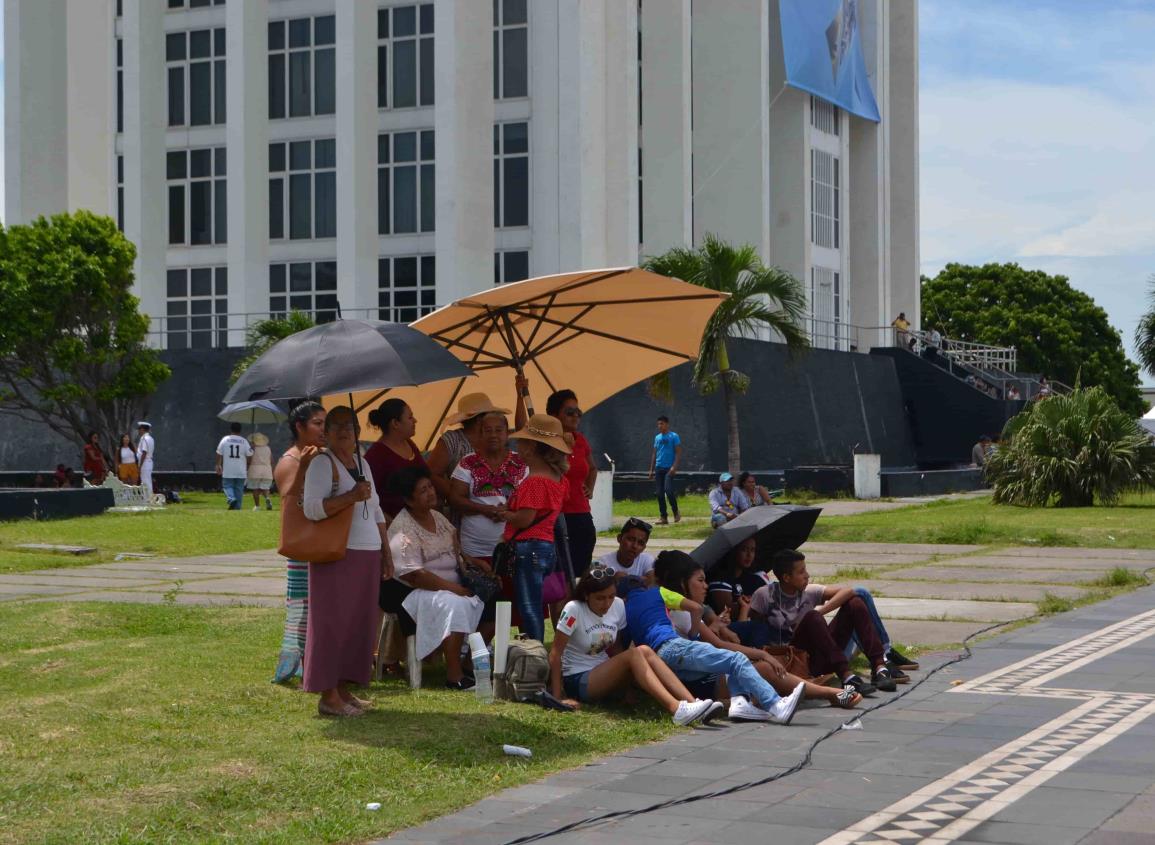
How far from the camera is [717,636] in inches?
364

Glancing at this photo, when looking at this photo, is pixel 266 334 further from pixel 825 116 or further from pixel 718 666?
pixel 718 666

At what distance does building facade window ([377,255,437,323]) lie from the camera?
42594mm

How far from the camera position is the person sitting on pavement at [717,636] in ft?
29.0

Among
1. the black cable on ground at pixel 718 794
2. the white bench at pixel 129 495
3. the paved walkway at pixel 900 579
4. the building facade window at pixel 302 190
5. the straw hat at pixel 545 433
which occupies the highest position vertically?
the building facade window at pixel 302 190

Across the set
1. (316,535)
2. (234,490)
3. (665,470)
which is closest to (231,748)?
(316,535)

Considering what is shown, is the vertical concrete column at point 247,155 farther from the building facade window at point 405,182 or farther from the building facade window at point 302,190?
the building facade window at point 405,182

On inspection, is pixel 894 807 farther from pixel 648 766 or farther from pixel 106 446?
pixel 106 446

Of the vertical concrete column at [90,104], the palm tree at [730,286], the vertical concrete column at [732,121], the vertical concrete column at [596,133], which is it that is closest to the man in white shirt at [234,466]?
the palm tree at [730,286]

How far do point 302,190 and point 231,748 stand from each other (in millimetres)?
37651

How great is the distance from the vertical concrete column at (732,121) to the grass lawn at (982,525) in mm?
17572

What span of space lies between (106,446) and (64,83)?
1365 cm

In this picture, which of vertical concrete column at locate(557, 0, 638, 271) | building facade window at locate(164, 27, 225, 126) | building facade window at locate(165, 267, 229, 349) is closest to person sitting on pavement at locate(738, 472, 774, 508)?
vertical concrete column at locate(557, 0, 638, 271)

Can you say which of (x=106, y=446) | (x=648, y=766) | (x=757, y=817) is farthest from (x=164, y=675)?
(x=106, y=446)

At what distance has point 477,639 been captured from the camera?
9227 mm
